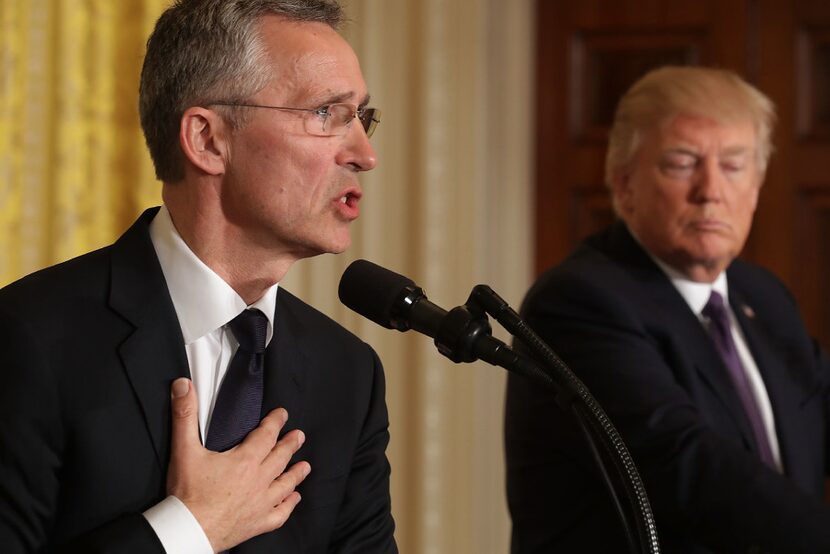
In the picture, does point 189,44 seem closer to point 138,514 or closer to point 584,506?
point 138,514

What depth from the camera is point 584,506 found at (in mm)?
2230

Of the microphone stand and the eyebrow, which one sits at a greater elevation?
the eyebrow

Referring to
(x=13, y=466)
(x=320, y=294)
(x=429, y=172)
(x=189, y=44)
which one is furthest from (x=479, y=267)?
(x=13, y=466)

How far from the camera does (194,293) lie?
1609 mm

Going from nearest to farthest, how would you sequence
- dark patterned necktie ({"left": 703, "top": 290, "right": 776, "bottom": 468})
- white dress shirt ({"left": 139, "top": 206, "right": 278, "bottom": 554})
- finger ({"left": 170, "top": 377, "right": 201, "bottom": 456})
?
finger ({"left": 170, "top": 377, "right": 201, "bottom": 456})
white dress shirt ({"left": 139, "top": 206, "right": 278, "bottom": 554})
dark patterned necktie ({"left": 703, "top": 290, "right": 776, "bottom": 468})

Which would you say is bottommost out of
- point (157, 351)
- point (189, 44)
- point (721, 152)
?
point (157, 351)

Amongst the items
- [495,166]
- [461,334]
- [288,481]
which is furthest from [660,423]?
[495,166]

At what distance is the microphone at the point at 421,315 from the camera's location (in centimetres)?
130

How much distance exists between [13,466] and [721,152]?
5.27 feet

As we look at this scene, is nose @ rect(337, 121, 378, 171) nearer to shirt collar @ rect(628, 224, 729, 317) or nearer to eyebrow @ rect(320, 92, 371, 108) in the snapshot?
eyebrow @ rect(320, 92, 371, 108)

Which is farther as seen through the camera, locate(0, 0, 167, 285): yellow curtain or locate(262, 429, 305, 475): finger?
locate(0, 0, 167, 285): yellow curtain

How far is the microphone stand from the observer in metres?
1.27

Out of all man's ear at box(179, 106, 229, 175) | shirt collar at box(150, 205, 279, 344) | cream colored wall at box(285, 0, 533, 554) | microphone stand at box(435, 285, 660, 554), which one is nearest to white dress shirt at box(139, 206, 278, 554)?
shirt collar at box(150, 205, 279, 344)

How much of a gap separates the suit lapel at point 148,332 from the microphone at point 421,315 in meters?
0.27
